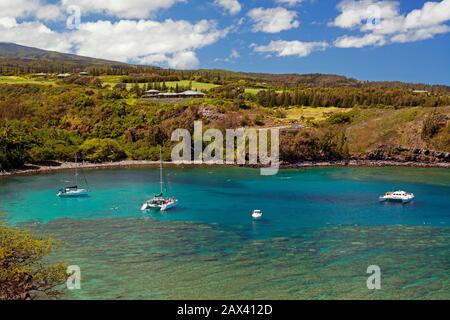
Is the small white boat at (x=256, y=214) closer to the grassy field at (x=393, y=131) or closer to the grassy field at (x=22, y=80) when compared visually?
the grassy field at (x=393, y=131)

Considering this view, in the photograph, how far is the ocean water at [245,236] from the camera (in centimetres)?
3781

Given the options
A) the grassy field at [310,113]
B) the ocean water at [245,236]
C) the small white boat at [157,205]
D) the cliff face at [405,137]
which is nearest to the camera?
the ocean water at [245,236]

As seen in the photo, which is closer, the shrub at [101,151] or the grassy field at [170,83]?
the shrub at [101,151]

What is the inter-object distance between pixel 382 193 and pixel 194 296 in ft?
168

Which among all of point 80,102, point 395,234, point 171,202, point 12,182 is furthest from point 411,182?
point 80,102

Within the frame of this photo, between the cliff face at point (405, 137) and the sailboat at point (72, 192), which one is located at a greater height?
the cliff face at point (405, 137)

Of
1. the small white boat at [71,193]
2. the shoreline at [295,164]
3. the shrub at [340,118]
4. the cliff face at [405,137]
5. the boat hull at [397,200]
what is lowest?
the boat hull at [397,200]

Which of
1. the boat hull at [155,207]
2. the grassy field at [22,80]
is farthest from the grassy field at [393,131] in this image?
the grassy field at [22,80]

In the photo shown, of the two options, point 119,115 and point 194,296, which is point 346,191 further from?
point 119,115

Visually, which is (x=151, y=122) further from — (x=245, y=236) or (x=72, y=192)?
(x=245, y=236)

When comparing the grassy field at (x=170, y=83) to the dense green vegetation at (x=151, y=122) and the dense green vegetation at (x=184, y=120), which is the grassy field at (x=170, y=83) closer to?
the dense green vegetation at (x=184, y=120)

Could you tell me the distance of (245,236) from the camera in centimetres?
5234

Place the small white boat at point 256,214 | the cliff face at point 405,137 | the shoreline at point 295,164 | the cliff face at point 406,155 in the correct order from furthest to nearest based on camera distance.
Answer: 1. the cliff face at point 405,137
2. the cliff face at point 406,155
3. the shoreline at point 295,164
4. the small white boat at point 256,214

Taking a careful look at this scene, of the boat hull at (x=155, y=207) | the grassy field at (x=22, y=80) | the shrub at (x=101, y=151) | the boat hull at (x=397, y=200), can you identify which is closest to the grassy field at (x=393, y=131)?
the boat hull at (x=397, y=200)
